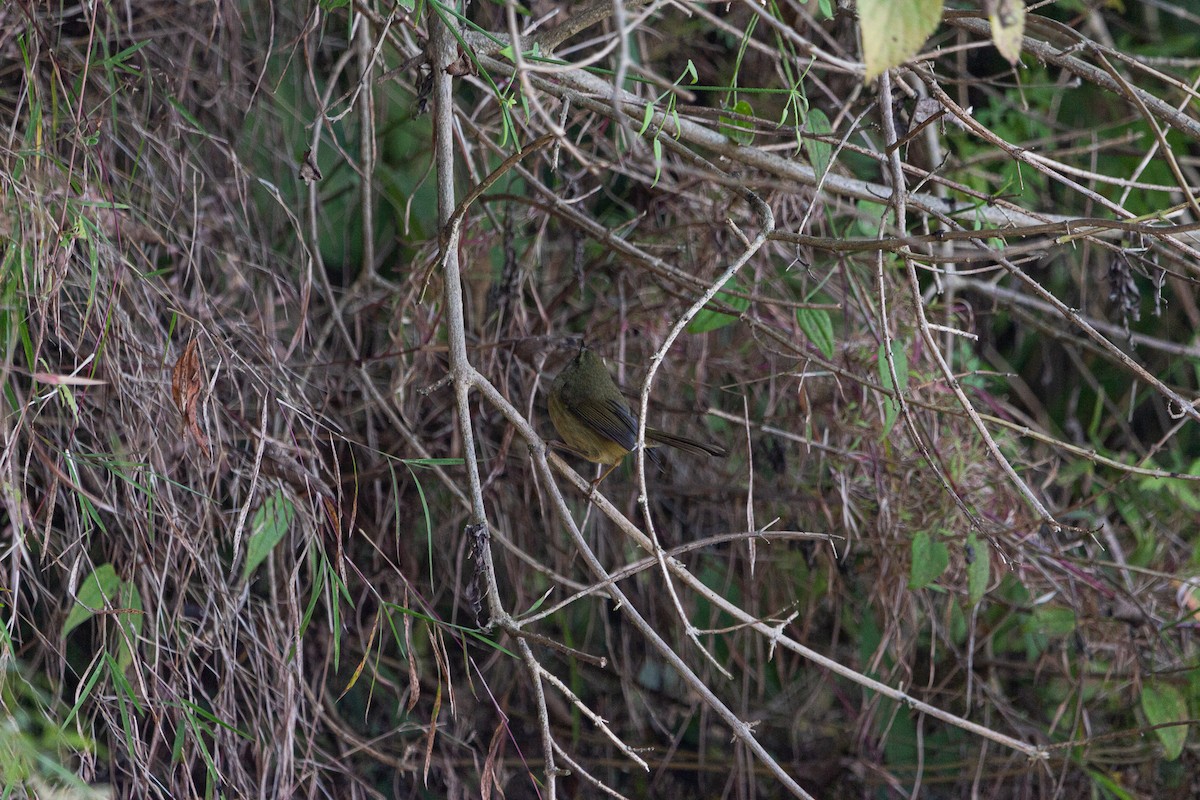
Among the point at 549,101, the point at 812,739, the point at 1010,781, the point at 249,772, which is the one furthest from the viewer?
the point at 812,739

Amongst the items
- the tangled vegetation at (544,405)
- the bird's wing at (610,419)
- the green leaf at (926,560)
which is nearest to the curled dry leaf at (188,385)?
the tangled vegetation at (544,405)

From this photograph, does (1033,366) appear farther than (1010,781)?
Yes

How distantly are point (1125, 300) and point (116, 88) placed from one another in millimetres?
2376

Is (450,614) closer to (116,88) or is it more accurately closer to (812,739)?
(812,739)

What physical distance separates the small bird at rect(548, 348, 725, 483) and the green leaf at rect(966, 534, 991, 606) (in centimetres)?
70

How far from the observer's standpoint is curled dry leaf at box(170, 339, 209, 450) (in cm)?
189

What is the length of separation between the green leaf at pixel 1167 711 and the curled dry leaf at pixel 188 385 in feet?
8.54

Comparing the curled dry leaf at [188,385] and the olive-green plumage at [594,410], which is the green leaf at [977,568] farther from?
the curled dry leaf at [188,385]

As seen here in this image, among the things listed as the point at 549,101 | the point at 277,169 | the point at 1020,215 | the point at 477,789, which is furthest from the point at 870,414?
the point at 277,169

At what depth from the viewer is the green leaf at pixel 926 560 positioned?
2.69 meters

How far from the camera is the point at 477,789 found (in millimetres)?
3291

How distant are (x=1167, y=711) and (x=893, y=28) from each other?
2.47 meters

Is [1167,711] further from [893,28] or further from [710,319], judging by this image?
[893,28]

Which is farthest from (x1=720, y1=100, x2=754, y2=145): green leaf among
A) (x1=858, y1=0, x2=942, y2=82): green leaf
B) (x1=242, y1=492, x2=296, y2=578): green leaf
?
(x1=242, y1=492, x2=296, y2=578): green leaf
